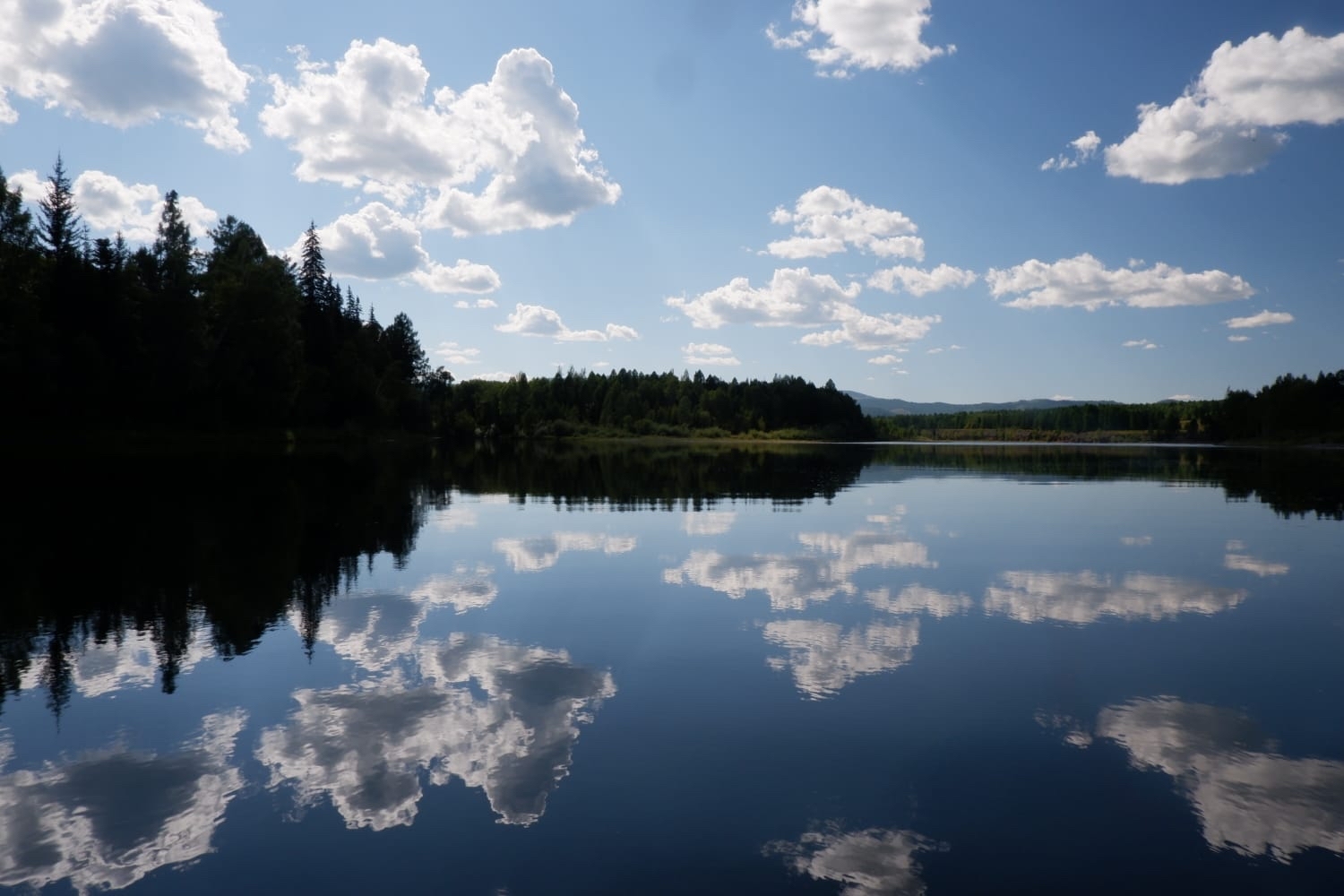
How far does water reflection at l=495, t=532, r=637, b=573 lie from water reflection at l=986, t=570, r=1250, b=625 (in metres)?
10.8

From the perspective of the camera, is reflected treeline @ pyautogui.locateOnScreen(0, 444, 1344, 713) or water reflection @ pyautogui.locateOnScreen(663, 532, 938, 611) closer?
reflected treeline @ pyautogui.locateOnScreen(0, 444, 1344, 713)

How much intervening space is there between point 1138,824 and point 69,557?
23.8m

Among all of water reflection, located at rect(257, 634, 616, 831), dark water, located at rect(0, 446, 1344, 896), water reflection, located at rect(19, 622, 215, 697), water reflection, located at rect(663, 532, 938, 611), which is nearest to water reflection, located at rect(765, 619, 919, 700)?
dark water, located at rect(0, 446, 1344, 896)

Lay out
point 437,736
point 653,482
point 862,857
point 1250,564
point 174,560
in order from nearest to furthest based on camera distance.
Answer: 1. point 862,857
2. point 437,736
3. point 174,560
4. point 1250,564
5. point 653,482

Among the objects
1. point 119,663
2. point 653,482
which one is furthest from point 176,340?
point 119,663

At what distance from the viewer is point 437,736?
9383 millimetres

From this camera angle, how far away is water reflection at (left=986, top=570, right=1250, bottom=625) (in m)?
16.0

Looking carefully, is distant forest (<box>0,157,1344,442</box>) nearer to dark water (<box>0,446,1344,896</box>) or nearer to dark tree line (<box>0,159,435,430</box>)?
dark tree line (<box>0,159,435,430</box>)

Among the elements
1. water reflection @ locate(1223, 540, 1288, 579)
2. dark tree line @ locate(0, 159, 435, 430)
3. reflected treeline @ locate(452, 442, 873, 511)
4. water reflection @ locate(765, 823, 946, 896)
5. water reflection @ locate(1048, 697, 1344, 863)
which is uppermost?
dark tree line @ locate(0, 159, 435, 430)

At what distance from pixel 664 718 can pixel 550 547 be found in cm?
1436

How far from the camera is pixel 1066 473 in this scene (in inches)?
2571

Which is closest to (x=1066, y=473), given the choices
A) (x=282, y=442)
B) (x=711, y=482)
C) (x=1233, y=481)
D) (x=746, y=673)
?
(x=1233, y=481)

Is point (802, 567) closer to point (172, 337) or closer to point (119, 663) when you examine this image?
point (119, 663)

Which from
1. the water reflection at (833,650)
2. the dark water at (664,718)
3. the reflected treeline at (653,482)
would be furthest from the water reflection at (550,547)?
the reflected treeline at (653,482)
